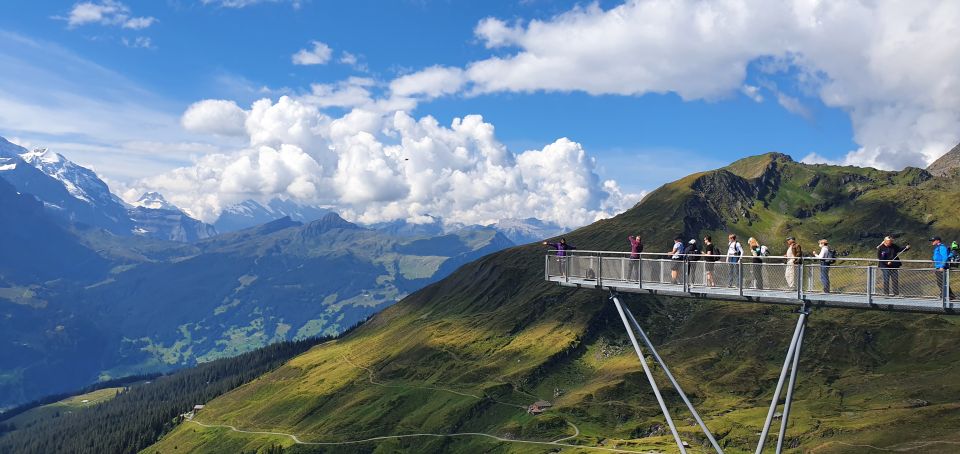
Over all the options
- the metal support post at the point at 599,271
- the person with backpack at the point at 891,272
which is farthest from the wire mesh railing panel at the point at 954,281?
the metal support post at the point at 599,271

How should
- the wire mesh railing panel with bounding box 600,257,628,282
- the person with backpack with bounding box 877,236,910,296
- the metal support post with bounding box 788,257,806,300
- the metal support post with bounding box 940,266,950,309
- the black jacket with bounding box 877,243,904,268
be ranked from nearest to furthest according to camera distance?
1. the metal support post with bounding box 940,266,950,309
2. the person with backpack with bounding box 877,236,910,296
3. the metal support post with bounding box 788,257,806,300
4. the black jacket with bounding box 877,243,904,268
5. the wire mesh railing panel with bounding box 600,257,628,282

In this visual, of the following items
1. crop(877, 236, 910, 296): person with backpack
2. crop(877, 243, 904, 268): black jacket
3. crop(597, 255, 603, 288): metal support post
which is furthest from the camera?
crop(597, 255, 603, 288): metal support post

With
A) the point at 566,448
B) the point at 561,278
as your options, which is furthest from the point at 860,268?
the point at 566,448

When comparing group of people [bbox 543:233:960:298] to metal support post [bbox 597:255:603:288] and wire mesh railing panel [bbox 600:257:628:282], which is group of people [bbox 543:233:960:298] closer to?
wire mesh railing panel [bbox 600:257:628:282]

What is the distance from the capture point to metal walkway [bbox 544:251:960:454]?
1121 inches

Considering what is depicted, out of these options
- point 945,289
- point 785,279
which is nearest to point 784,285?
point 785,279

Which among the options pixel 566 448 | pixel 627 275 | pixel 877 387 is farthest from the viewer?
pixel 877 387

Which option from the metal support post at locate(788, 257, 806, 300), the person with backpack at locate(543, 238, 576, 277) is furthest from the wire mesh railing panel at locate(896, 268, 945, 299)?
the person with backpack at locate(543, 238, 576, 277)

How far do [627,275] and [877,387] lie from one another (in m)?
195

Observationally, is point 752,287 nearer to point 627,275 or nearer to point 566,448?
point 627,275

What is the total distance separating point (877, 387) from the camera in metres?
195

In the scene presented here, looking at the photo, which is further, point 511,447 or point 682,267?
point 511,447

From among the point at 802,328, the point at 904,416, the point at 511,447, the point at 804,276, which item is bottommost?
the point at 511,447

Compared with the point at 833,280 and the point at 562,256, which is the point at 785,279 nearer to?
the point at 833,280
